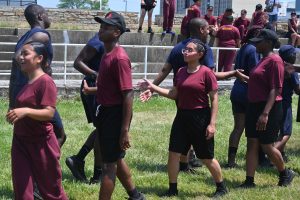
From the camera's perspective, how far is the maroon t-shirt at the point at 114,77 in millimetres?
5285

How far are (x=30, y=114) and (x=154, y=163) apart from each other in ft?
11.4

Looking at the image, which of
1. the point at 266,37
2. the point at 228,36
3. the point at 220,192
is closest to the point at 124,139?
the point at 220,192

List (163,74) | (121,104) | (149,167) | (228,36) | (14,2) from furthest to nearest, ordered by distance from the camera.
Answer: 1. (14,2)
2. (228,36)
3. (149,167)
4. (163,74)
5. (121,104)

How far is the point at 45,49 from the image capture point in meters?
5.00

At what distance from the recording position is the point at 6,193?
6203mm

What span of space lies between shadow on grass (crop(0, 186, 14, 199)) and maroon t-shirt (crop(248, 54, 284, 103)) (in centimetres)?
272

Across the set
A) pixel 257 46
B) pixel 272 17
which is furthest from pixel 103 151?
pixel 272 17

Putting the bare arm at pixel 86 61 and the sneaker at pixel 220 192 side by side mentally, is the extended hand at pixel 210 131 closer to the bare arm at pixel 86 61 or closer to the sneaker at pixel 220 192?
the sneaker at pixel 220 192

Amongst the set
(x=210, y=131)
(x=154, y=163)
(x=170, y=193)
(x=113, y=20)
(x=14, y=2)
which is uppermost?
(x=113, y=20)

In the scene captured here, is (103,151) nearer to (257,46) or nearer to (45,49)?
(45,49)

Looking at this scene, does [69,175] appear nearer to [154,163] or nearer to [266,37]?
[154,163]

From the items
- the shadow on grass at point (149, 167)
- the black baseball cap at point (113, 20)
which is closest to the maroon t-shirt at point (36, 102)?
the black baseball cap at point (113, 20)

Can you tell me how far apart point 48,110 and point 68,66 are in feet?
35.5

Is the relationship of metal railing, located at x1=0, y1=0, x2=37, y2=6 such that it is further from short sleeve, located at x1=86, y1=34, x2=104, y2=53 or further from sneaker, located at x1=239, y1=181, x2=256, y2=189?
sneaker, located at x1=239, y1=181, x2=256, y2=189
